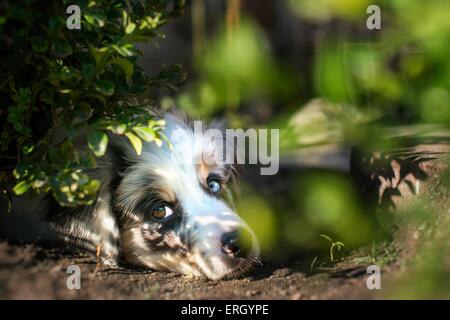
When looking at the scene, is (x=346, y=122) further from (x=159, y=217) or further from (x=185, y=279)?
(x=185, y=279)

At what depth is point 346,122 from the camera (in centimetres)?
379

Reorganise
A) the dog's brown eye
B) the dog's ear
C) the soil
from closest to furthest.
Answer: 1. the soil
2. the dog's brown eye
3. the dog's ear

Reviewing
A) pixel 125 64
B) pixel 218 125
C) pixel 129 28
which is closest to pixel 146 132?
pixel 125 64

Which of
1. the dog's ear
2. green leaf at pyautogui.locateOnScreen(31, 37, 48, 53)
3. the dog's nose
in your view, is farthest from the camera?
the dog's ear

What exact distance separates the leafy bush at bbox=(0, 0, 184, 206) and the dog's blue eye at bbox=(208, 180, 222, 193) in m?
0.51

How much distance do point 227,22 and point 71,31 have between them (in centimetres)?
280

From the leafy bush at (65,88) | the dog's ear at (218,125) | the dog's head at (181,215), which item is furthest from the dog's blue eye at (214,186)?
the leafy bush at (65,88)

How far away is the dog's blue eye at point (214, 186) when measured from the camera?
10.2 feet

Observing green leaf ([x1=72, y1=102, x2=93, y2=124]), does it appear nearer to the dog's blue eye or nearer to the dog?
the dog

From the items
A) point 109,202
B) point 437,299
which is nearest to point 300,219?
point 109,202

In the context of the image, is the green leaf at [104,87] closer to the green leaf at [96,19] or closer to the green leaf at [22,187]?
the green leaf at [96,19]

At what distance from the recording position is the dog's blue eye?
311cm

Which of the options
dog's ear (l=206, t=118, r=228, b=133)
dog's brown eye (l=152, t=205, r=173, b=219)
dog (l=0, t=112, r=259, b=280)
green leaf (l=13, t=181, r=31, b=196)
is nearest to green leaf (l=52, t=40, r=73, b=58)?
green leaf (l=13, t=181, r=31, b=196)

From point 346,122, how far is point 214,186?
3.45 ft
